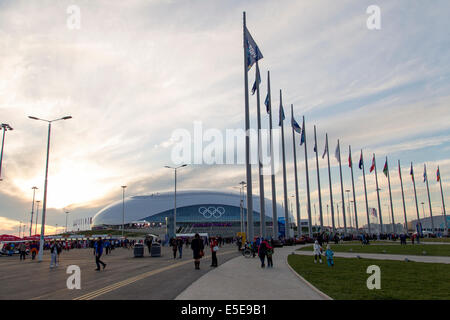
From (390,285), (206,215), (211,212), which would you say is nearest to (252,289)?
(390,285)

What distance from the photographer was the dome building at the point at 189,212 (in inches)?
5423

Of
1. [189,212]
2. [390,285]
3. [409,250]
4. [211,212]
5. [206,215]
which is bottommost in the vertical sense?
[409,250]

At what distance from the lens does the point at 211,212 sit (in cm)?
14238

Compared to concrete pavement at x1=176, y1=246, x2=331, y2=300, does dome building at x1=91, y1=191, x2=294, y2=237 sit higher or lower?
higher

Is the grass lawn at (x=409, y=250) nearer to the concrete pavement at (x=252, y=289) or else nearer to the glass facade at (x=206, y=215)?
the concrete pavement at (x=252, y=289)

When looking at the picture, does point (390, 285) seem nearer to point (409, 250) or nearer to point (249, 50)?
point (249, 50)

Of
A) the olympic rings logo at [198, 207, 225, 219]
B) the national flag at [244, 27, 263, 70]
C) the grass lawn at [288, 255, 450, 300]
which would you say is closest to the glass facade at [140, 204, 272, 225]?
the olympic rings logo at [198, 207, 225, 219]

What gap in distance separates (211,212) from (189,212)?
9051 mm

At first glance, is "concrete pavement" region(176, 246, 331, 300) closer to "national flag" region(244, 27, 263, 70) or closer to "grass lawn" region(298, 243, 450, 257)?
"grass lawn" region(298, 243, 450, 257)

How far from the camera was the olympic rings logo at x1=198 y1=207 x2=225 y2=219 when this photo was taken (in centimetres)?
14162

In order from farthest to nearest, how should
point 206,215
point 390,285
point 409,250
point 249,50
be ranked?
point 206,215 → point 409,250 → point 249,50 → point 390,285

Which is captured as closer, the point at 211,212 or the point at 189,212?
the point at 211,212
